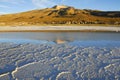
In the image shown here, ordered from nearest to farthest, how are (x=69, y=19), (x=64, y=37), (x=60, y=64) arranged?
(x=60, y=64), (x=64, y=37), (x=69, y=19)

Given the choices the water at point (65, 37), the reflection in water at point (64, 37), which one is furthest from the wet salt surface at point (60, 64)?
the water at point (65, 37)

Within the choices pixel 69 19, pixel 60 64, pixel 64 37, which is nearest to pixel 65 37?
pixel 64 37

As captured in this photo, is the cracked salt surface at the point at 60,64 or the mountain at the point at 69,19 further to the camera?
the mountain at the point at 69,19

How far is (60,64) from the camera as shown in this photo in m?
7.85

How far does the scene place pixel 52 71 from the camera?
22.9ft

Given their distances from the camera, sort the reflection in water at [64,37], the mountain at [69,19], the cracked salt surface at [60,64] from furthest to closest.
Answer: the mountain at [69,19]
the reflection in water at [64,37]
the cracked salt surface at [60,64]

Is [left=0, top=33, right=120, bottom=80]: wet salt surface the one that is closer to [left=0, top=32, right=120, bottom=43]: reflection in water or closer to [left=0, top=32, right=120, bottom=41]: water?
[left=0, top=32, right=120, bottom=43]: reflection in water

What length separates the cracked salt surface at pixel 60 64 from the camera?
256 inches

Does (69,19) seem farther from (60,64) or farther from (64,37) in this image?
(60,64)

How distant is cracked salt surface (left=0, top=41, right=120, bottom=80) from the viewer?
256 inches

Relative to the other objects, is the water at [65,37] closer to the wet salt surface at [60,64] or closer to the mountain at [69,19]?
the wet salt surface at [60,64]

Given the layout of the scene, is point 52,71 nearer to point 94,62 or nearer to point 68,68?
point 68,68

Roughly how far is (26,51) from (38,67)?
3.10 metres

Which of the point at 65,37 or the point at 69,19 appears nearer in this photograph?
the point at 65,37
